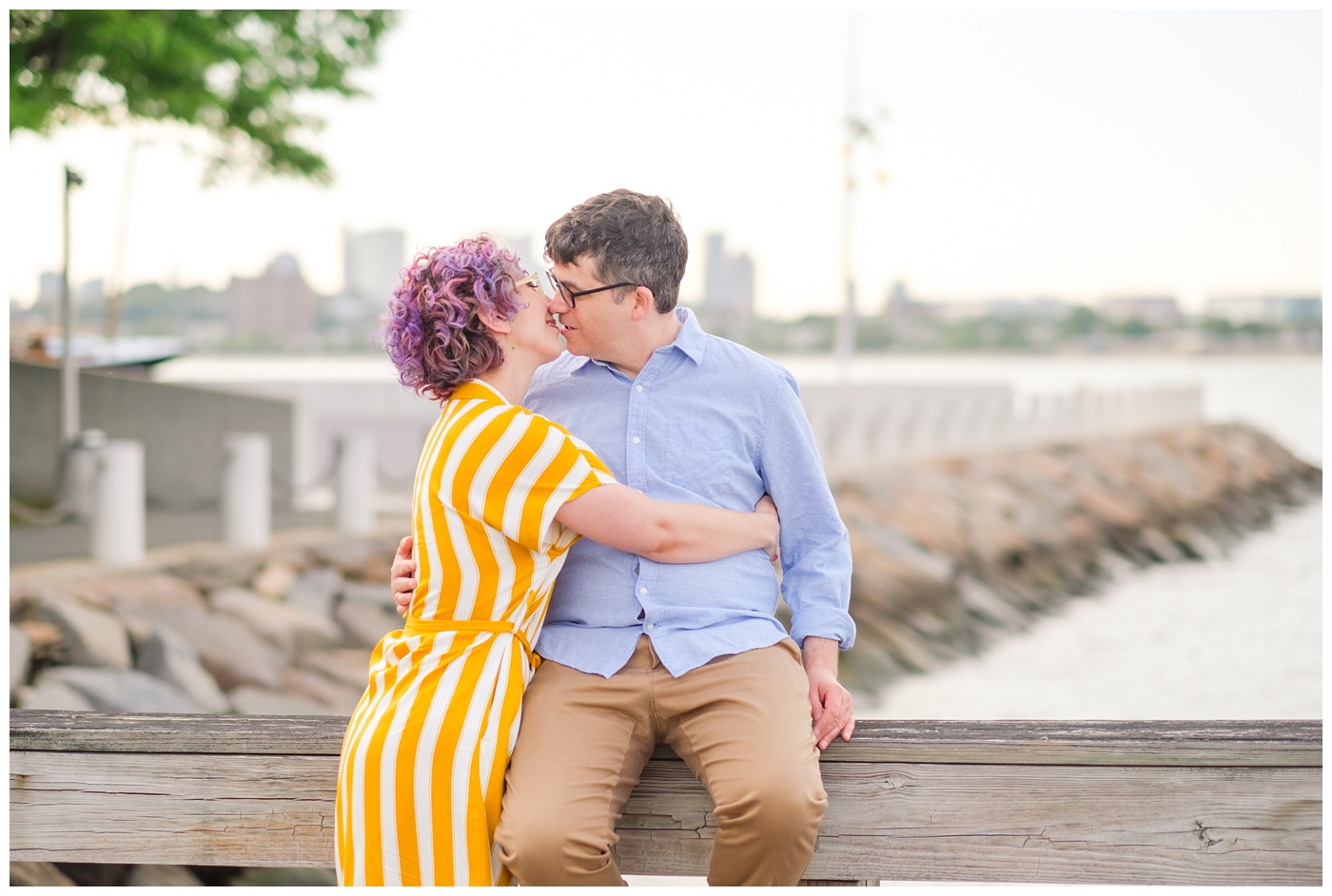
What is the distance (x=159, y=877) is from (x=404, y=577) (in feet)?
12.0

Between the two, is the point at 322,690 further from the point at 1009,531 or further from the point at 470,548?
the point at 1009,531

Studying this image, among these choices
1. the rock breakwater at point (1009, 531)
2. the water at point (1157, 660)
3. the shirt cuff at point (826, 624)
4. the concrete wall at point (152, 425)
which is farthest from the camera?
the rock breakwater at point (1009, 531)

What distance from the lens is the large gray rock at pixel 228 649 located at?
7.71m

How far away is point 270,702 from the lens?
7.52 metres

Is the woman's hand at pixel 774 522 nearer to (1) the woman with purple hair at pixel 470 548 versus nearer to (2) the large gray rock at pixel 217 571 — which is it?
(1) the woman with purple hair at pixel 470 548

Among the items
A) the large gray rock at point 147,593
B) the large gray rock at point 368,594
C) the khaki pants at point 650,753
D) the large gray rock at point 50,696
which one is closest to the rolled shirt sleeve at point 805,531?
the khaki pants at point 650,753

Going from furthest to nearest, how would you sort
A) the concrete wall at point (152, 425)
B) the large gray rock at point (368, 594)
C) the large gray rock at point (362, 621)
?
the concrete wall at point (152, 425) < the large gray rock at point (368, 594) < the large gray rock at point (362, 621)

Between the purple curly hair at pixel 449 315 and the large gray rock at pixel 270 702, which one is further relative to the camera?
the large gray rock at pixel 270 702

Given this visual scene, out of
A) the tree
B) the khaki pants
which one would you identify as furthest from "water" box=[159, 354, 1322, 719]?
the khaki pants

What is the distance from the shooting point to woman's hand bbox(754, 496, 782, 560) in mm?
2398

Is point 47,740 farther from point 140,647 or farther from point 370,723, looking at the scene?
point 140,647

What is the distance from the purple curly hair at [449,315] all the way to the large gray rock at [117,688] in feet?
15.6

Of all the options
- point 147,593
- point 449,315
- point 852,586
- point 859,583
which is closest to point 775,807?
point 449,315

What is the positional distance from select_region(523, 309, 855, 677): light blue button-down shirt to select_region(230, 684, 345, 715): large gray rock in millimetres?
5493
